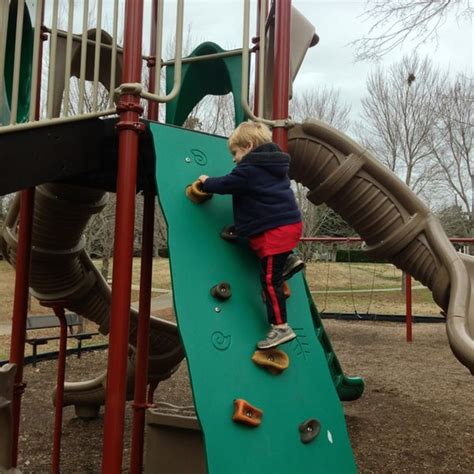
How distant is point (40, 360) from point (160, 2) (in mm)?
8016

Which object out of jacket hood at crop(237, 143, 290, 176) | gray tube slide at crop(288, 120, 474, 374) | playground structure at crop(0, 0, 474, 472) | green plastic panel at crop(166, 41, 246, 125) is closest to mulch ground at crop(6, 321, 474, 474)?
playground structure at crop(0, 0, 474, 472)

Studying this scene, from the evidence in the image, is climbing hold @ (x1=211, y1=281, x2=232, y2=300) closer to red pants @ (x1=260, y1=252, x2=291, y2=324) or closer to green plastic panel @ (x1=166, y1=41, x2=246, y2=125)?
red pants @ (x1=260, y1=252, x2=291, y2=324)

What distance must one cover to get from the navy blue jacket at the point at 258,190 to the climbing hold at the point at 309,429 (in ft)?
2.84

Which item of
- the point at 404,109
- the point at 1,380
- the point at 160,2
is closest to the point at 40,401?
the point at 1,380

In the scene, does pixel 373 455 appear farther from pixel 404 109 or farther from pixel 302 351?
pixel 404 109

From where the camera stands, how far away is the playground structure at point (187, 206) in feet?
7.71

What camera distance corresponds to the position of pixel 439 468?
4637 millimetres

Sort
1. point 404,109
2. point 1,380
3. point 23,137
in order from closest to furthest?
point 23,137
point 1,380
point 404,109

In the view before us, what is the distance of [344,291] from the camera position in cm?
2208

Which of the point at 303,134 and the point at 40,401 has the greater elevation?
the point at 303,134

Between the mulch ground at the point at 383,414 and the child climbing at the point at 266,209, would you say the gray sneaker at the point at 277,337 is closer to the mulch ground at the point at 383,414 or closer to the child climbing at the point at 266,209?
the child climbing at the point at 266,209

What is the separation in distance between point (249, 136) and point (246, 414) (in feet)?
4.00

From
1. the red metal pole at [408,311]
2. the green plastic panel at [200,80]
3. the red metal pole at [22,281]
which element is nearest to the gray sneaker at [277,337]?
the green plastic panel at [200,80]

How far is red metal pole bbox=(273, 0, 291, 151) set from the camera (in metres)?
3.02
